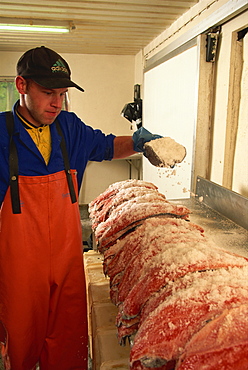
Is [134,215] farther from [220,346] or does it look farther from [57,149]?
[220,346]

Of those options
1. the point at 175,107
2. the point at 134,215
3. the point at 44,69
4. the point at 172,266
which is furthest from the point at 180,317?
the point at 175,107

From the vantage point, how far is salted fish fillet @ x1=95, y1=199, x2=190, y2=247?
5.86 ft

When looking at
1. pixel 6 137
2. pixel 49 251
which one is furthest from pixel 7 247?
pixel 6 137

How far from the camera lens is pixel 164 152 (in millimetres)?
2127

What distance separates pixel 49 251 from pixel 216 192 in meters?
1.48

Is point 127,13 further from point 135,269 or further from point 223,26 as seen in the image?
point 135,269

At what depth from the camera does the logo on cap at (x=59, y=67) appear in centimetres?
188

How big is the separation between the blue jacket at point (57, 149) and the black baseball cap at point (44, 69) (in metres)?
0.28

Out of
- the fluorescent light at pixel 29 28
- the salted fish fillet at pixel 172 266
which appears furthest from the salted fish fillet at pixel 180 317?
the fluorescent light at pixel 29 28

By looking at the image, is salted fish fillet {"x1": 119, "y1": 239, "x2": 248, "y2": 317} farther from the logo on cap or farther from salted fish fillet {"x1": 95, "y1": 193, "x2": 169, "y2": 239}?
the logo on cap

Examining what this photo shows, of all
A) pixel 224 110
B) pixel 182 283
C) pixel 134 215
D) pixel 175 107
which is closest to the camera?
pixel 182 283

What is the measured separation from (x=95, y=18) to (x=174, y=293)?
4.49m

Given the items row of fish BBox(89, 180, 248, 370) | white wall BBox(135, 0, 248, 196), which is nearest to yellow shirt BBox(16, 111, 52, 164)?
row of fish BBox(89, 180, 248, 370)

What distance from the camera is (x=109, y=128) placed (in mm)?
7906
